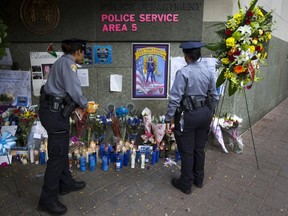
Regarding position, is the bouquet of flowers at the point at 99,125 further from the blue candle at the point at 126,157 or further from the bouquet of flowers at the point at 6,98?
the bouquet of flowers at the point at 6,98

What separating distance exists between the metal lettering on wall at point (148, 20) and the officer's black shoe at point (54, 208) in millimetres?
2875

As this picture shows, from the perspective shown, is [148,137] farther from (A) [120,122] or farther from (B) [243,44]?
(B) [243,44]

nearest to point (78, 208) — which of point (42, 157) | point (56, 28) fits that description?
point (42, 157)

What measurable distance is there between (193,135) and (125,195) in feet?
4.13

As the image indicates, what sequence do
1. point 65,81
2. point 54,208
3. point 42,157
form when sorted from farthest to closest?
1. point 42,157
2. point 54,208
3. point 65,81

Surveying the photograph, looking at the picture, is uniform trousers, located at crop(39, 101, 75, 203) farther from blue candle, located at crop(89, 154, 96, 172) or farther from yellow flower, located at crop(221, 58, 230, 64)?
yellow flower, located at crop(221, 58, 230, 64)

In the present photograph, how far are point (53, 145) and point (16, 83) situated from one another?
7.82 ft

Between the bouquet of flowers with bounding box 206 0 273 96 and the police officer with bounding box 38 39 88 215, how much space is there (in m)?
2.13

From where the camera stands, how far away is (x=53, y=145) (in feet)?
9.11

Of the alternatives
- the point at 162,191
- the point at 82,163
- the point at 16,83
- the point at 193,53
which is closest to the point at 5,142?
the point at 82,163

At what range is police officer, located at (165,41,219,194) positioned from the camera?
10.2ft

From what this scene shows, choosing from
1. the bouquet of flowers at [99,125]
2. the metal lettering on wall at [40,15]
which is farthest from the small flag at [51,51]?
the bouquet of flowers at [99,125]

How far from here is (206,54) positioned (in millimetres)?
4609

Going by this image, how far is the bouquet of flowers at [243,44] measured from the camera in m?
3.40
